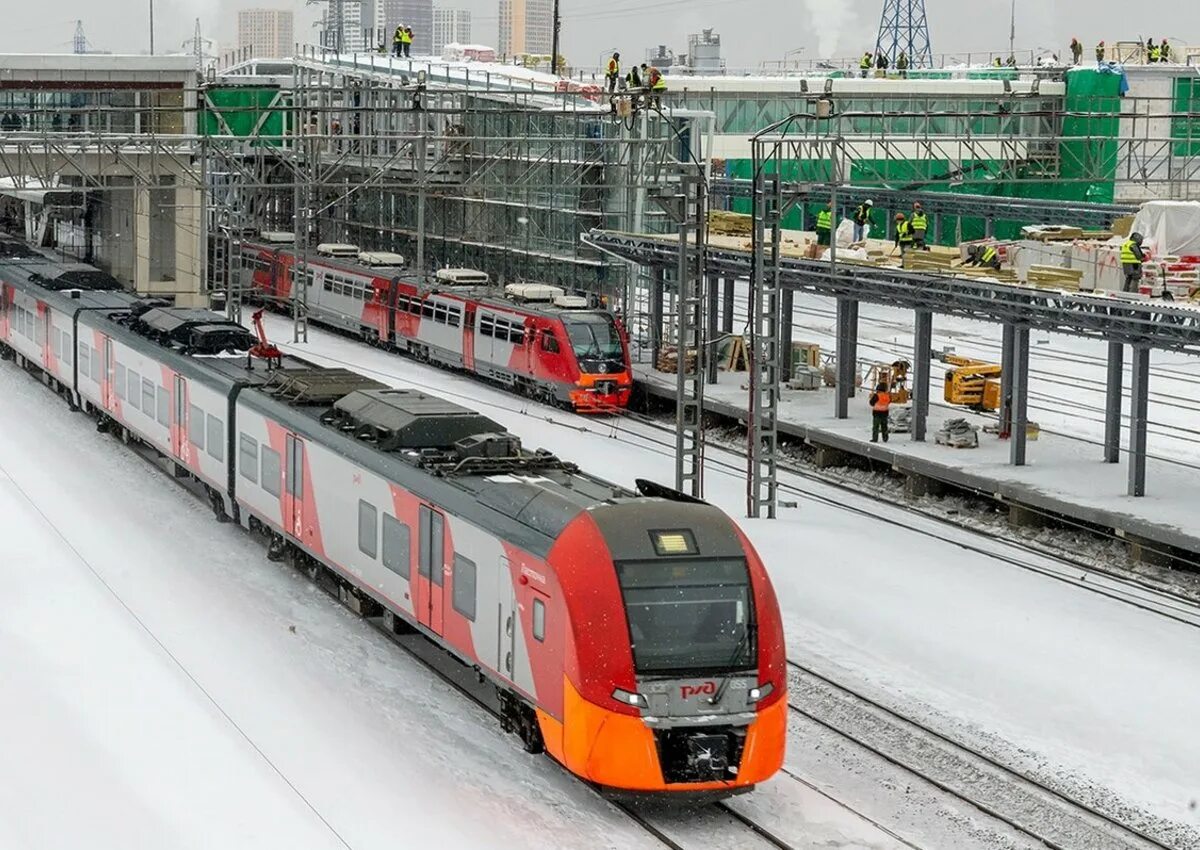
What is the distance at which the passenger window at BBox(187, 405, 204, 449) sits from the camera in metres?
26.9

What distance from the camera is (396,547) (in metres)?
19.1

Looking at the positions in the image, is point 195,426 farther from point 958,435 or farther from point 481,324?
point 481,324

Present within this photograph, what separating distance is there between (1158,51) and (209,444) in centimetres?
4980

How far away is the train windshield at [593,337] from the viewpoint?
38938mm

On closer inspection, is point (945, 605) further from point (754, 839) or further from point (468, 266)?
point (468, 266)

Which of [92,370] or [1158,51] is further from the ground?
[1158,51]

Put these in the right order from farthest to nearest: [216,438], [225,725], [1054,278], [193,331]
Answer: [1054,278] → [193,331] → [216,438] → [225,725]

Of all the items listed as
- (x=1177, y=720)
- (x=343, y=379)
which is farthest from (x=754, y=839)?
(x=343, y=379)

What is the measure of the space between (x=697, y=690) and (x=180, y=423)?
50.2 feet

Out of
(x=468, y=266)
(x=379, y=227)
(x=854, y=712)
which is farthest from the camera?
(x=379, y=227)

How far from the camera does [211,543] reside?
25.9 m

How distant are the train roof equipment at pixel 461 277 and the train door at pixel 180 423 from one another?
1806 centimetres

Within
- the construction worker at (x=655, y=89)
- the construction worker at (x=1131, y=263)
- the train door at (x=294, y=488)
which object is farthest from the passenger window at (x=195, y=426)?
the construction worker at (x=1131, y=263)

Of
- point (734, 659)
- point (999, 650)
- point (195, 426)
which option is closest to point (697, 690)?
point (734, 659)
